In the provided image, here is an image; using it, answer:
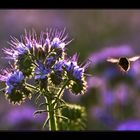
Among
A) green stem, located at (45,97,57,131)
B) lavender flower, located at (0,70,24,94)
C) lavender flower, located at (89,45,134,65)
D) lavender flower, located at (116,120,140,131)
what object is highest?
lavender flower, located at (89,45,134,65)

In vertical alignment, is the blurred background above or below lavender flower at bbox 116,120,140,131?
above

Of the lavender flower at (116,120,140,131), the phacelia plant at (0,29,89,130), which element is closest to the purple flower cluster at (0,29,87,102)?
the phacelia plant at (0,29,89,130)

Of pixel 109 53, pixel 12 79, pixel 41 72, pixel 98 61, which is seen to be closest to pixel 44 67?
pixel 41 72

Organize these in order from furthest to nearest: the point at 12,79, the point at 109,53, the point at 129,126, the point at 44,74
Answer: the point at 109,53
the point at 129,126
the point at 12,79
the point at 44,74

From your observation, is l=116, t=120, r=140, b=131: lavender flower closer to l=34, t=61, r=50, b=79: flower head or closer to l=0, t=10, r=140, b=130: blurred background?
l=0, t=10, r=140, b=130: blurred background

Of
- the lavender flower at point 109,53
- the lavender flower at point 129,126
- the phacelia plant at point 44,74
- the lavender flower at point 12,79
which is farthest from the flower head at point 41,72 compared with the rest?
the lavender flower at point 109,53

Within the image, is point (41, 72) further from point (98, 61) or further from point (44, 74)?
point (98, 61)
